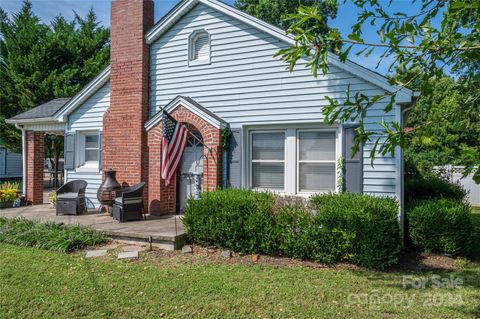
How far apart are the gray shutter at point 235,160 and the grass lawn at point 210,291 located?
104 inches

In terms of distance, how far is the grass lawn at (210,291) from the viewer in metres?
4.34

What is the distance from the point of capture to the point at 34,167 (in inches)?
478

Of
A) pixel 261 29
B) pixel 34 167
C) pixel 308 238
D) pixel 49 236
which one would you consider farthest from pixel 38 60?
pixel 308 238

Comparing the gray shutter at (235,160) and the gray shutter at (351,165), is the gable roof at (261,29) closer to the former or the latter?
the gray shutter at (351,165)

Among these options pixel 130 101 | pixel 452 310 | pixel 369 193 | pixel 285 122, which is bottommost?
pixel 452 310

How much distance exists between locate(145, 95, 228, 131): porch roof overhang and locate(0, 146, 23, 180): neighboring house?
2199 cm

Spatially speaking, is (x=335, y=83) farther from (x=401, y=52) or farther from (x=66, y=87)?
(x=66, y=87)

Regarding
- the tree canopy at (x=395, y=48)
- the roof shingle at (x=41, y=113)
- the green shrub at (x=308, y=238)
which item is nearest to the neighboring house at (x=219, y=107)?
the roof shingle at (x=41, y=113)

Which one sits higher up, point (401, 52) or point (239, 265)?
point (401, 52)

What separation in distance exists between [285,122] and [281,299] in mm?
4466

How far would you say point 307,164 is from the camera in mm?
8234

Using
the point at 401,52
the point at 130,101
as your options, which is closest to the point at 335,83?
the point at 401,52

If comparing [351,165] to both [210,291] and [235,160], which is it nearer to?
[235,160]

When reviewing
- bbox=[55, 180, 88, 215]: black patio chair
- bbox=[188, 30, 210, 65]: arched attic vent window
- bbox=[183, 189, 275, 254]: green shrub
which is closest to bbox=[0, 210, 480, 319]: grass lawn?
bbox=[183, 189, 275, 254]: green shrub
